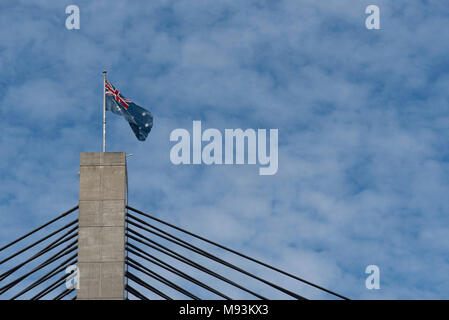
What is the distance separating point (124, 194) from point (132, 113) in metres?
4.49

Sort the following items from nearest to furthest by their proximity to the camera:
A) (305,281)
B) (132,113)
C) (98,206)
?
1. (305,281)
2. (98,206)
3. (132,113)

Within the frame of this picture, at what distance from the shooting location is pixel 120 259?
35.4 metres

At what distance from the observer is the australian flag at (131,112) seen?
39219mm

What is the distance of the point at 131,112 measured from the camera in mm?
39281

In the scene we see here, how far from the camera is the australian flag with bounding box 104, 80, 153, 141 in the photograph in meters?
39.2
